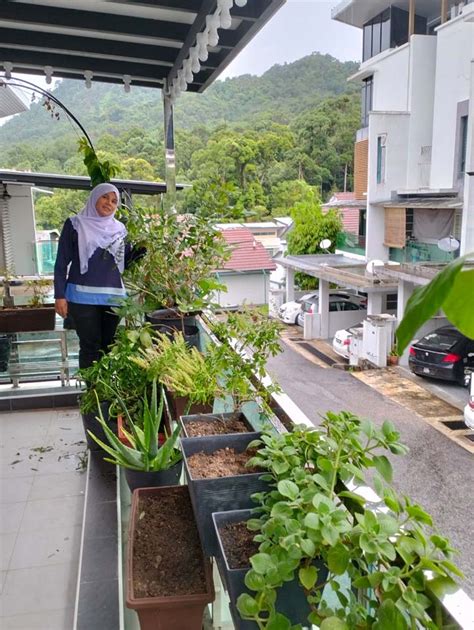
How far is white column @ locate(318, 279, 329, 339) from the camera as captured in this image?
14.9 m

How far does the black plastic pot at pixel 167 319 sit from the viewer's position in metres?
2.37

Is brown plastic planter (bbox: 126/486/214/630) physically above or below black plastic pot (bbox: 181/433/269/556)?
below

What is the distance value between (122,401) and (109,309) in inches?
28.6

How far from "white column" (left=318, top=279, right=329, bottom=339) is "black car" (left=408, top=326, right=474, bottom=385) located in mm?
4124

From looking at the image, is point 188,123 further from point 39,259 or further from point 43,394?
point 43,394

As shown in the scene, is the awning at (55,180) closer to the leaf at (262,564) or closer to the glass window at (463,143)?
the leaf at (262,564)

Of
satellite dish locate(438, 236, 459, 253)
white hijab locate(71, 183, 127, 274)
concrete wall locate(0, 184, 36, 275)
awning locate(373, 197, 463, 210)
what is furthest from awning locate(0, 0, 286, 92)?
awning locate(373, 197, 463, 210)

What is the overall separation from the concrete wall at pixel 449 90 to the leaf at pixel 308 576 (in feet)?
43.0

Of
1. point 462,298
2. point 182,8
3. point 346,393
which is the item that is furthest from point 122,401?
point 346,393

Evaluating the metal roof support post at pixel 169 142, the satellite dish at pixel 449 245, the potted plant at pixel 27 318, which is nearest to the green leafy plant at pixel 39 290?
the potted plant at pixel 27 318

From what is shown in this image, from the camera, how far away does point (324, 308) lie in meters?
15.2

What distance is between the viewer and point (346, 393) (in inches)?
416

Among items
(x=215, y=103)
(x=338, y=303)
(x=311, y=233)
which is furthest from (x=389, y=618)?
(x=311, y=233)

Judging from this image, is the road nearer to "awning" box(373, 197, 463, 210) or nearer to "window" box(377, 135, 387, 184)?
"awning" box(373, 197, 463, 210)
